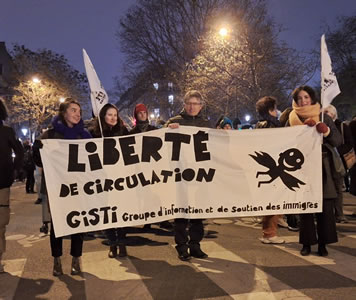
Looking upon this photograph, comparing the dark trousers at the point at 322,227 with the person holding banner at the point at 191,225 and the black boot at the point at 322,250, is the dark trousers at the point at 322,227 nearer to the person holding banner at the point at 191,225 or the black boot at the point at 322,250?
the black boot at the point at 322,250

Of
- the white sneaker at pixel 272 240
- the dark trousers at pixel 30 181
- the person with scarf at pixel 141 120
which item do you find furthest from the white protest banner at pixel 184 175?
the dark trousers at pixel 30 181

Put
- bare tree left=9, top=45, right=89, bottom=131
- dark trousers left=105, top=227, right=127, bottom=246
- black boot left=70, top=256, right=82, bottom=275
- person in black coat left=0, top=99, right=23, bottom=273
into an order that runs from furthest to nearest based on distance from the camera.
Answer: bare tree left=9, top=45, right=89, bottom=131 → dark trousers left=105, top=227, right=127, bottom=246 → person in black coat left=0, top=99, right=23, bottom=273 → black boot left=70, top=256, right=82, bottom=275

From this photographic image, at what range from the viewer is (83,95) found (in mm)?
41844

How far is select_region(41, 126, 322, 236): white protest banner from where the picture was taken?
454 centimetres

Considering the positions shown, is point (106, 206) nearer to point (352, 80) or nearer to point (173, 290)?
point (173, 290)

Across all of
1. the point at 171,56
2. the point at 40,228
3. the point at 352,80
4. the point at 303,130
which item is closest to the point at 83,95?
the point at 171,56

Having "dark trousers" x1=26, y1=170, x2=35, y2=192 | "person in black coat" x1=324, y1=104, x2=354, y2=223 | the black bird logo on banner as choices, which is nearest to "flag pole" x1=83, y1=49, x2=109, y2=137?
the black bird logo on banner

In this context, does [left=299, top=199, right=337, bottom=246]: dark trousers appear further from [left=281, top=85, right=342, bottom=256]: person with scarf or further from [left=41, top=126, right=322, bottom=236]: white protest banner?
[left=41, top=126, right=322, bottom=236]: white protest banner

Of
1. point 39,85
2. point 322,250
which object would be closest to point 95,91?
point 322,250

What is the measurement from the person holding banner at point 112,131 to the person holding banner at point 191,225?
723mm

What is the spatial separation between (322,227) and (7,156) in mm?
3826

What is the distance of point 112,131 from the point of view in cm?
532

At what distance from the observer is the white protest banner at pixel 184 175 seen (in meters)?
4.54

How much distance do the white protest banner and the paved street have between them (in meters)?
0.56
